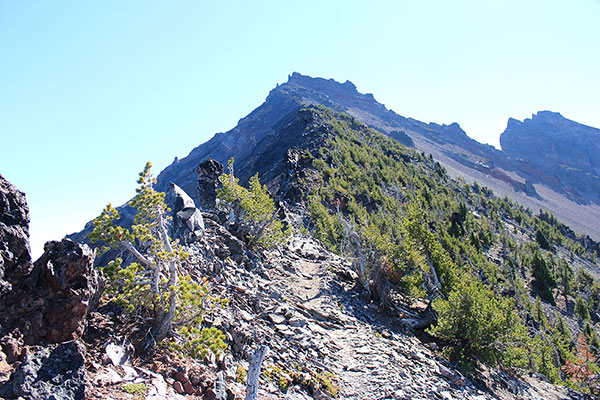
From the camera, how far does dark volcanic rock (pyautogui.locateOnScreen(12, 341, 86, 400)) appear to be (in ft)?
18.8

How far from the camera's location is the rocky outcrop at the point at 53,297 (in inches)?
275

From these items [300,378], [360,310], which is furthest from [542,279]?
[300,378]

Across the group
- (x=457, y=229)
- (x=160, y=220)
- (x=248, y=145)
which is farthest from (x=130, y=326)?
(x=248, y=145)

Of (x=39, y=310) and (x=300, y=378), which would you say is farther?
(x=300, y=378)

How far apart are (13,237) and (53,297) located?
155 centimetres

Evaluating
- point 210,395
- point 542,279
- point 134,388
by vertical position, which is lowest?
point 210,395

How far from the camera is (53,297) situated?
7.53 m

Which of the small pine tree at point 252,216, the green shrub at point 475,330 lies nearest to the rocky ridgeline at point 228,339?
the green shrub at point 475,330

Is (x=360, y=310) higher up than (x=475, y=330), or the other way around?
(x=475, y=330)

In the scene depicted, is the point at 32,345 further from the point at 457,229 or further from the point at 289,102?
the point at 289,102

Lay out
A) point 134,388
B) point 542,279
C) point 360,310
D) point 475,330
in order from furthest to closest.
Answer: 1. point 542,279
2. point 360,310
3. point 475,330
4. point 134,388

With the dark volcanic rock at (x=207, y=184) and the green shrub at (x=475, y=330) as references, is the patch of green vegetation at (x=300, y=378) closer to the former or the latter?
the green shrub at (x=475, y=330)

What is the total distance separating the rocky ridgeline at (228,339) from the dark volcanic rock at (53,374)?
0.02m

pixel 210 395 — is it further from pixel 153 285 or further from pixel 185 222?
pixel 185 222
